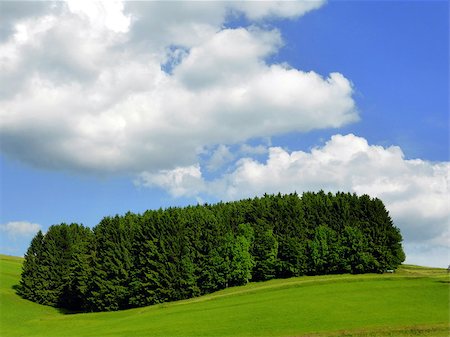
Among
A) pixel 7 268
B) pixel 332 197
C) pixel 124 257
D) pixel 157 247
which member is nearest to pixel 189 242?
pixel 157 247

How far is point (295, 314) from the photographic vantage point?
6094 centimetres

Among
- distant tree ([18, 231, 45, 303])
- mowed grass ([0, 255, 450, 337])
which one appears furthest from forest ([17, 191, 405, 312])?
mowed grass ([0, 255, 450, 337])

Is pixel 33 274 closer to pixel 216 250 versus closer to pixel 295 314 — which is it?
pixel 216 250

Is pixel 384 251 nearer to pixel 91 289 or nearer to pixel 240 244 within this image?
pixel 240 244

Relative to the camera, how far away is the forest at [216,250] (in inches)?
3816

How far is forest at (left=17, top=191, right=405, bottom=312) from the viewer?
96938mm

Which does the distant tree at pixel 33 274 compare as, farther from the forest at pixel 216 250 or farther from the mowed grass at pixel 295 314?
the mowed grass at pixel 295 314

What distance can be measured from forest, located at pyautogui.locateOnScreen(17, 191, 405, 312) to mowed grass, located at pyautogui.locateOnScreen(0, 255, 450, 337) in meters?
6.34

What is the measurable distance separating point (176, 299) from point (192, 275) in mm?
5321

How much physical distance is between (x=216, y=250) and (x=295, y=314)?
3981 cm

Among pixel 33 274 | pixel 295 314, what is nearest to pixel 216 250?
pixel 295 314

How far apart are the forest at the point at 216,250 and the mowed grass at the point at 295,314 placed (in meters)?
6.34

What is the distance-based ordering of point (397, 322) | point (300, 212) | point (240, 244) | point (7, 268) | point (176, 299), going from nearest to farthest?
1. point (397, 322)
2. point (176, 299)
3. point (240, 244)
4. point (300, 212)
5. point (7, 268)

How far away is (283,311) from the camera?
2499 inches
